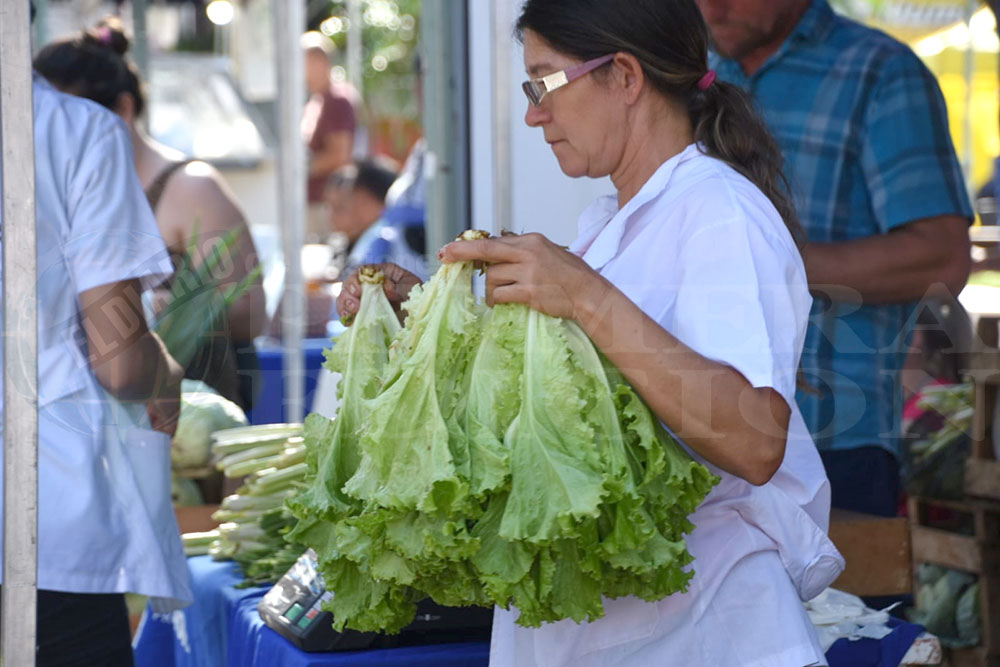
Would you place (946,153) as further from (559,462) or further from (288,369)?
(288,369)

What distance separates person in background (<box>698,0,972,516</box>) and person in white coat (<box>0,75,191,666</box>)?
147 centimetres

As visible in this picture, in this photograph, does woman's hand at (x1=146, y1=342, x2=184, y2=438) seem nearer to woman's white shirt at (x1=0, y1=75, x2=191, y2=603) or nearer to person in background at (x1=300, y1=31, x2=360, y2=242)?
woman's white shirt at (x1=0, y1=75, x2=191, y2=603)

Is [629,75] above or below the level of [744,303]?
above

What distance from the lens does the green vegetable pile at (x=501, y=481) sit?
144 cm

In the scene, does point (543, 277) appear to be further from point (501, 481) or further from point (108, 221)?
point (108, 221)

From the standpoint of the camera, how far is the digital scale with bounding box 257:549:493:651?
2.19 m

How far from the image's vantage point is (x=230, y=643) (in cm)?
265

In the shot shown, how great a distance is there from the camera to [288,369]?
15.3 feet

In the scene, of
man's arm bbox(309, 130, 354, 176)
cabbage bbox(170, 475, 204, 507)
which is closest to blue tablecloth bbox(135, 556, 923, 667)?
cabbage bbox(170, 475, 204, 507)

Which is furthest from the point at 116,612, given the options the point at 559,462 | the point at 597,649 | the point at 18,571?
the point at 559,462

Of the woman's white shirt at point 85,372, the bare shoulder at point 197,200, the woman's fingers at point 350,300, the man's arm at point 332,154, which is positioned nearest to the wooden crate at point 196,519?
the bare shoulder at point 197,200

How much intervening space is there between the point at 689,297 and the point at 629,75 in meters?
0.36

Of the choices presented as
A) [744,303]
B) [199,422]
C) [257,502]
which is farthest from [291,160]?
[744,303]

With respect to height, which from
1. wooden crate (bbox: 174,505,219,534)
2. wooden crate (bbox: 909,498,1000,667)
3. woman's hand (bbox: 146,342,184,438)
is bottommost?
wooden crate (bbox: 909,498,1000,667)
